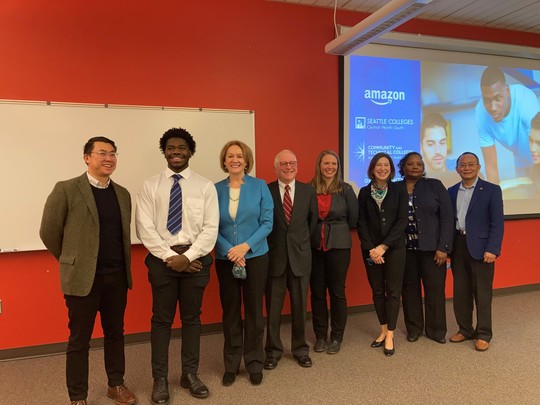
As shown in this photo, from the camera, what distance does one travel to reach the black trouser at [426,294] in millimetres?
3273

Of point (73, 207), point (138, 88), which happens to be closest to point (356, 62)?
point (138, 88)

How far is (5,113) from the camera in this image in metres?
2.97

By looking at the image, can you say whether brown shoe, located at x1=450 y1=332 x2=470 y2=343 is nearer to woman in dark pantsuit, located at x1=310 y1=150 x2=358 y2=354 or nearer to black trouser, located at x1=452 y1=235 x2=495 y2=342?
black trouser, located at x1=452 y1=235 x2=495 y2=342

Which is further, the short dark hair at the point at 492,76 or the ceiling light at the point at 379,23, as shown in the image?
the short dark hair at the point at 492,76

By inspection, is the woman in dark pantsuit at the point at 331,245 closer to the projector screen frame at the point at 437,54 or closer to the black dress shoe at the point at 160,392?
the projector screen frame at the point at 437,54

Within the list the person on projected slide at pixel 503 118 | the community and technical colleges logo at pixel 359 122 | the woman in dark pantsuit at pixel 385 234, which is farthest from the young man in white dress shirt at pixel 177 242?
the person on projected slide at pixel 503 118

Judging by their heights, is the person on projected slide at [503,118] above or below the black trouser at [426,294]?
above

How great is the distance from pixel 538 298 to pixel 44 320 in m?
5.08

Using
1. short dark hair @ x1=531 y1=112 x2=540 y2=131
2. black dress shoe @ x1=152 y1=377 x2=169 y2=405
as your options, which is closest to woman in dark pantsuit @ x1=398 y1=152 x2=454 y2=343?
black dress shoe @ x1=152 y1=377 x2=169 y2=405

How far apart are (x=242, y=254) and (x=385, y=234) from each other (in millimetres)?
1234

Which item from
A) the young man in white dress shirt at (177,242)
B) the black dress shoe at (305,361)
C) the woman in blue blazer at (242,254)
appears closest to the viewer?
the young man in white dress shirt at (177,242)

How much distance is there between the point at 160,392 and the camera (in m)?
2.39

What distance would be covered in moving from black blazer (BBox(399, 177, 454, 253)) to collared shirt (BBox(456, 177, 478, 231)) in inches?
3.9

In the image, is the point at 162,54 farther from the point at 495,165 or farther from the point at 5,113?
the point at 495,165
